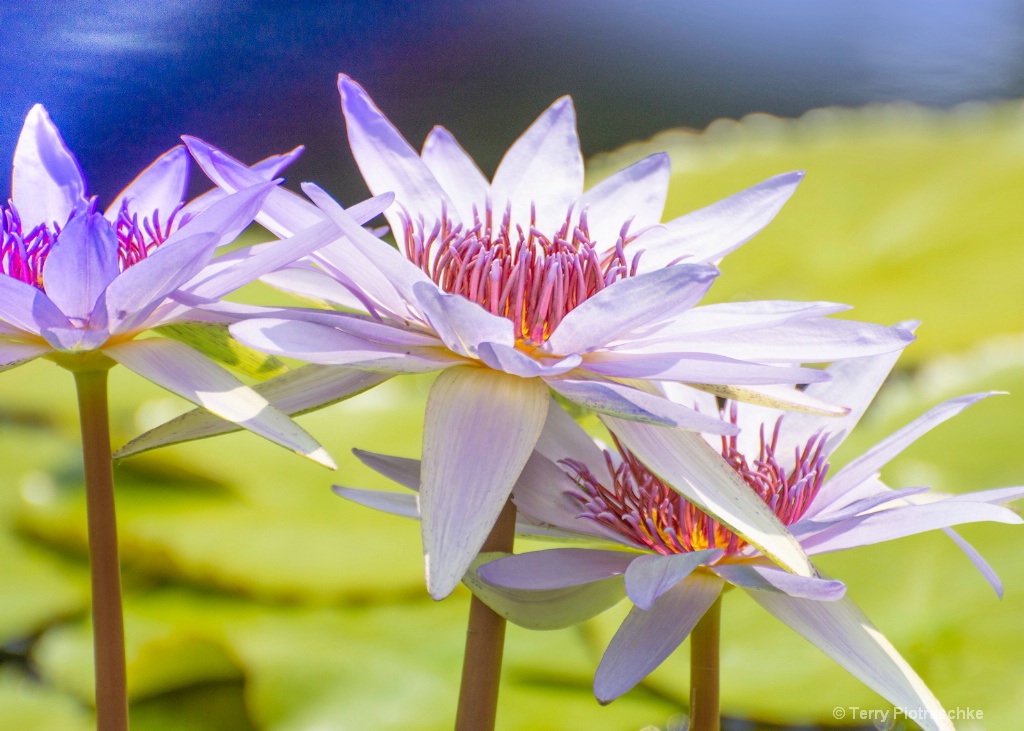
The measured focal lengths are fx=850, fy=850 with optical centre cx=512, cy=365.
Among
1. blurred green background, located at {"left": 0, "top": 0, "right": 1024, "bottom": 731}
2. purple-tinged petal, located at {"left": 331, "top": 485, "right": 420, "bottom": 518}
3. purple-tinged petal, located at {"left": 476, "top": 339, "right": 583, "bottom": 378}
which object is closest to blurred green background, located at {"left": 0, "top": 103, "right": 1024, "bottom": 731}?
blurred green background, located at {"left": 0, "top": 0, "right": 1024, "bottom": 731}

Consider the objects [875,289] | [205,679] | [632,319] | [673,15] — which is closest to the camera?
[632,319]

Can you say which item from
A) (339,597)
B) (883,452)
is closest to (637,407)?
(883,452)

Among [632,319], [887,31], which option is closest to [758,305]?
[632,319]

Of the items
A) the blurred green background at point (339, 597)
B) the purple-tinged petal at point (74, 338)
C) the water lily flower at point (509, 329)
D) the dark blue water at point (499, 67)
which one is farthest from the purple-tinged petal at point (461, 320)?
the dark blue water at point (499, 67)

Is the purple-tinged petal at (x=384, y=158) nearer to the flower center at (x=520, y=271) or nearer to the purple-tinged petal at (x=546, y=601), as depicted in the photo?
the flower center at (x=520, y=271)

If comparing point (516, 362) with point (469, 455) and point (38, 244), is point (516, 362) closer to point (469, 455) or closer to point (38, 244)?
point (469, 455)

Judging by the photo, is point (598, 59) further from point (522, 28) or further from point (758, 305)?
point (758, 305)
